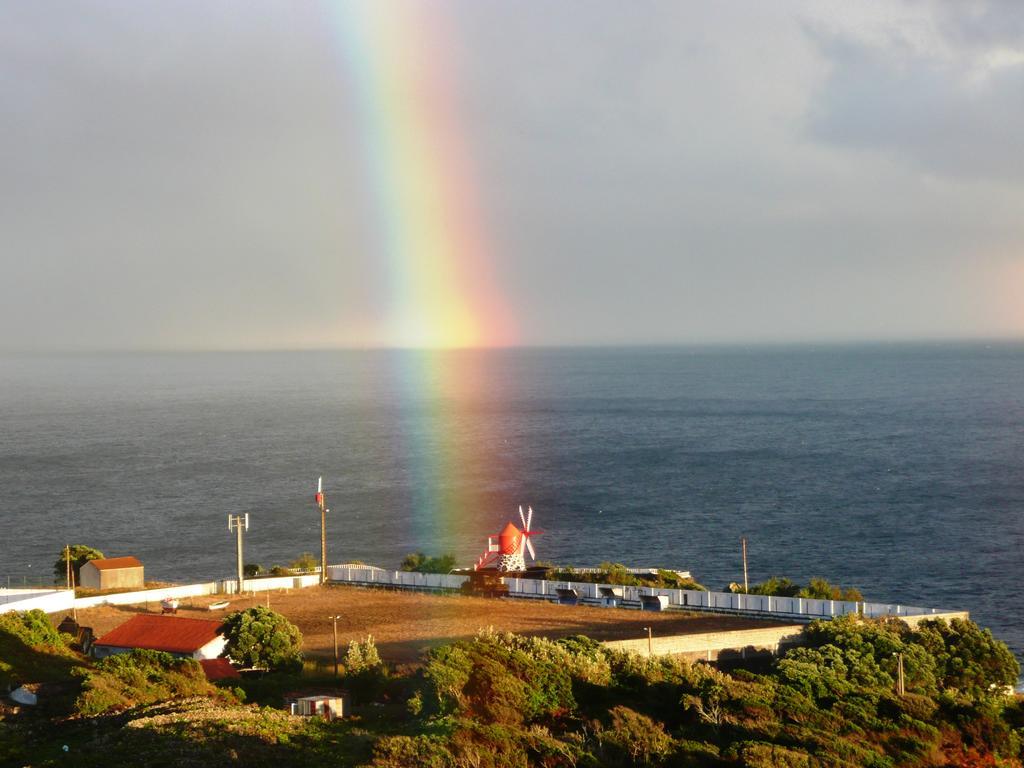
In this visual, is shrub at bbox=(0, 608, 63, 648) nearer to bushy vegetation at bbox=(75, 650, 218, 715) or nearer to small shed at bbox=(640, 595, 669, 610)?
bushy vegetation at bbox=(75, 650, 218, 715)

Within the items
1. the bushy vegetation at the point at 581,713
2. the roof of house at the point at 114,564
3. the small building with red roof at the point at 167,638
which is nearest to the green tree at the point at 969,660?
the bushy vegetation at the point at 581,713

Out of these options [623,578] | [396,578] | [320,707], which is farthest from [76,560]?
[320,707]

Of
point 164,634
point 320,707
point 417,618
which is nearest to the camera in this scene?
point 320,707

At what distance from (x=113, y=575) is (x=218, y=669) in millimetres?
15890

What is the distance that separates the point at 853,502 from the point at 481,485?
1147 inches

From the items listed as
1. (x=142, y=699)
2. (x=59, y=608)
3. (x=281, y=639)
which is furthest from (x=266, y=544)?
(x=142, y=699)

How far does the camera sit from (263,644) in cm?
3012

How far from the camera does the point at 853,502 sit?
8438 cm

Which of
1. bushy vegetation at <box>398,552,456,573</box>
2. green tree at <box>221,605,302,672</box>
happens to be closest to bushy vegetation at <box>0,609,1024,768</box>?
green tree at <box>221,605,302,672</box>

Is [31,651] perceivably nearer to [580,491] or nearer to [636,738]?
[636,738]

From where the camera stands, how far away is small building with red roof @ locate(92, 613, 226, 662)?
3112 centimetres

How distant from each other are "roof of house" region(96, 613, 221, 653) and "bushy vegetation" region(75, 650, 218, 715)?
253cm

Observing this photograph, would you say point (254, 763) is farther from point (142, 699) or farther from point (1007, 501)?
point (1007, 501)

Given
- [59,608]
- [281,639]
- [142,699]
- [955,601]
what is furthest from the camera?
[955,601]
